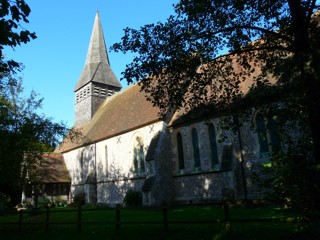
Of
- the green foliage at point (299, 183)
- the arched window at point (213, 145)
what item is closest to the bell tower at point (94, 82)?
the arched window at point (213, 145)

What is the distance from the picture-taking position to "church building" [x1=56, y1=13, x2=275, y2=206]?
17188mm

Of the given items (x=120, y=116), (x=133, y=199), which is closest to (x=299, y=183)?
(x=133, y=199)

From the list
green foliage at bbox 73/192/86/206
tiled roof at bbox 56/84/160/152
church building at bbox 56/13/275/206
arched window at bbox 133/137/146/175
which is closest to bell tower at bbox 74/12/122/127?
church building at bbox 56/13/275/206

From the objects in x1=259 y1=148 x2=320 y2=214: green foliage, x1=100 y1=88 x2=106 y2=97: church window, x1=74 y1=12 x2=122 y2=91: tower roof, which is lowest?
x1=259 y1=148 x2=320 y2=214: green foliage

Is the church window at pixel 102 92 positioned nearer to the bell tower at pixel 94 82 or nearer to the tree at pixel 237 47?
the bell tower at pixel 94 82

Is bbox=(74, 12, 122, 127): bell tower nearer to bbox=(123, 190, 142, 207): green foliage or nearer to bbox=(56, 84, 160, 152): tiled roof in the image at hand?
bbox=(56, 84, 160, 152): tiled roof

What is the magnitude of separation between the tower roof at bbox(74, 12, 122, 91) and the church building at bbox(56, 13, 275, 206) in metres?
0.42

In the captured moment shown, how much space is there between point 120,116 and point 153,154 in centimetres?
787

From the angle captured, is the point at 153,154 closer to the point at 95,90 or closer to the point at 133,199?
the point at 133,199

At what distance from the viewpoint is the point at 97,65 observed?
38000 millimetres

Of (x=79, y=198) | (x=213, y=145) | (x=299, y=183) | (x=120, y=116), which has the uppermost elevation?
(x=120, y=116)

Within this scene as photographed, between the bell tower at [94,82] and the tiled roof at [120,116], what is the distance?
1383mm

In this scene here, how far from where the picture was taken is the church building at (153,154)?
17.2m

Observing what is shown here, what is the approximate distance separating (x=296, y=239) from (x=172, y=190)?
45.8ft
